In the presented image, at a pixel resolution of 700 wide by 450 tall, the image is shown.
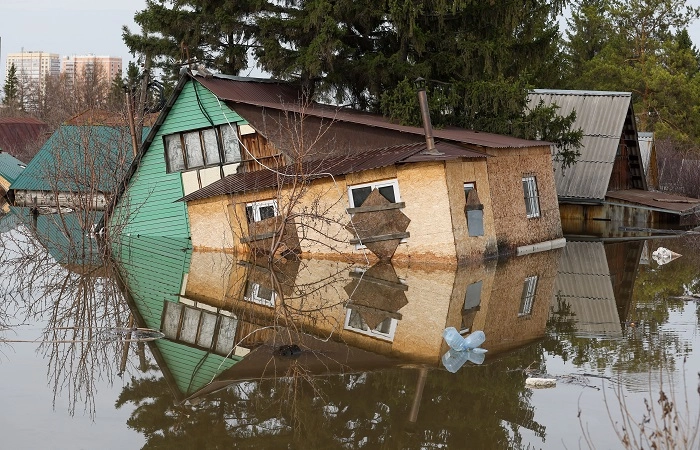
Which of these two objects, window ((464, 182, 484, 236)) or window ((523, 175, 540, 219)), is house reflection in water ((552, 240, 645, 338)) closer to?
window ((523, 175, 540, 219))

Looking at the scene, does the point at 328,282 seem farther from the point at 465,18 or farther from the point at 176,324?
the point at 465,18

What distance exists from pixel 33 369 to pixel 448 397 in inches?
194

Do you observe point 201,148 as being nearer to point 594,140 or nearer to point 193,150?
point 193,150

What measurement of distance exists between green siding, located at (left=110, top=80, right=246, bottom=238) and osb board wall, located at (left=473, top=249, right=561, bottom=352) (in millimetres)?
8885

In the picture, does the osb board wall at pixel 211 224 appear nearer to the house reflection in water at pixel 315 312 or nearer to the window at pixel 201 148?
the house reflection in water at pixel 315 312

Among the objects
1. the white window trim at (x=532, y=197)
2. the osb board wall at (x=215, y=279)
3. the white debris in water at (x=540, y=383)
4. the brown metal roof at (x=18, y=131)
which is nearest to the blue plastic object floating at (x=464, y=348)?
the white debris in water at (x=540, y=383)

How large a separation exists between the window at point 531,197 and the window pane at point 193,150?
835cm

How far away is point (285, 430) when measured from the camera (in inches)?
365

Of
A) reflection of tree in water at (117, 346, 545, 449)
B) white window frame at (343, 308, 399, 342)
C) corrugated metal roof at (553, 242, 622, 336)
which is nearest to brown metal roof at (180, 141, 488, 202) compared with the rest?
corrugated metal roof at (553, 242, 622, 336)

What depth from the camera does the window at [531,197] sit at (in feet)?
82.9

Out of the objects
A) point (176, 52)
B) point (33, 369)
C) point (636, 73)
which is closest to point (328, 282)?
point (33, 369)

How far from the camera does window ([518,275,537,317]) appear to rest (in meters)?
15.9

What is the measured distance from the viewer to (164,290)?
58.9ft

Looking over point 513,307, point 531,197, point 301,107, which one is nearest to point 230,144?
point 301,107
